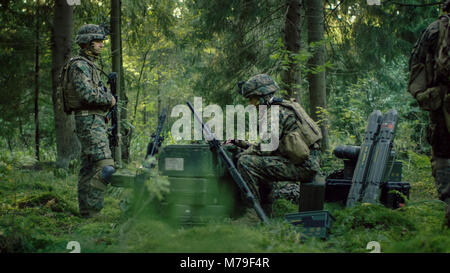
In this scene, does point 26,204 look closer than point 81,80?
No

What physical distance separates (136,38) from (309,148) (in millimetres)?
6857

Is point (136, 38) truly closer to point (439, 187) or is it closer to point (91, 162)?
point (91, 162)

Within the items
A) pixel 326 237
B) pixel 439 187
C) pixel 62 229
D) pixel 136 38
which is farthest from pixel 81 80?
pixel 136 38

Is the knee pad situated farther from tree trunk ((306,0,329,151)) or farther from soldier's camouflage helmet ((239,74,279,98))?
tree trunk ((306,0,329,151))

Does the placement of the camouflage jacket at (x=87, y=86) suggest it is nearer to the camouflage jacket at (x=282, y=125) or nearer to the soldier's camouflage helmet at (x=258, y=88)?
the soldier's camouflage helmet at (x=258, y=88)

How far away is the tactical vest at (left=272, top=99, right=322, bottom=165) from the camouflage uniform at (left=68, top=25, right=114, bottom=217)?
2.12 meters

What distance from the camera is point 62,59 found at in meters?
7.68

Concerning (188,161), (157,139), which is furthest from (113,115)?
(188,161)

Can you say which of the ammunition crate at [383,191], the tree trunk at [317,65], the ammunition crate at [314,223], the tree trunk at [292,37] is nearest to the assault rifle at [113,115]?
the ammunition crate at [314,223]

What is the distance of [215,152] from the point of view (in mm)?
4582

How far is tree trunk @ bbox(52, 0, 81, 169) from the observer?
7660mm

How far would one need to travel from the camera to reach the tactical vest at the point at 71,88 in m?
4.72

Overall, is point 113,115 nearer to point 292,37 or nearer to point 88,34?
point 88,34

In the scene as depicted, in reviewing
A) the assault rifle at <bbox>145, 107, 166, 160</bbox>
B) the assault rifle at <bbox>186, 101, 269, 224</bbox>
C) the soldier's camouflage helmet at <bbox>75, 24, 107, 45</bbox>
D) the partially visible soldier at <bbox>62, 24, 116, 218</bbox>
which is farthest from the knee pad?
the soldier's camouflage helmet at <bbox>75, 24, 107, 45</bbox>
